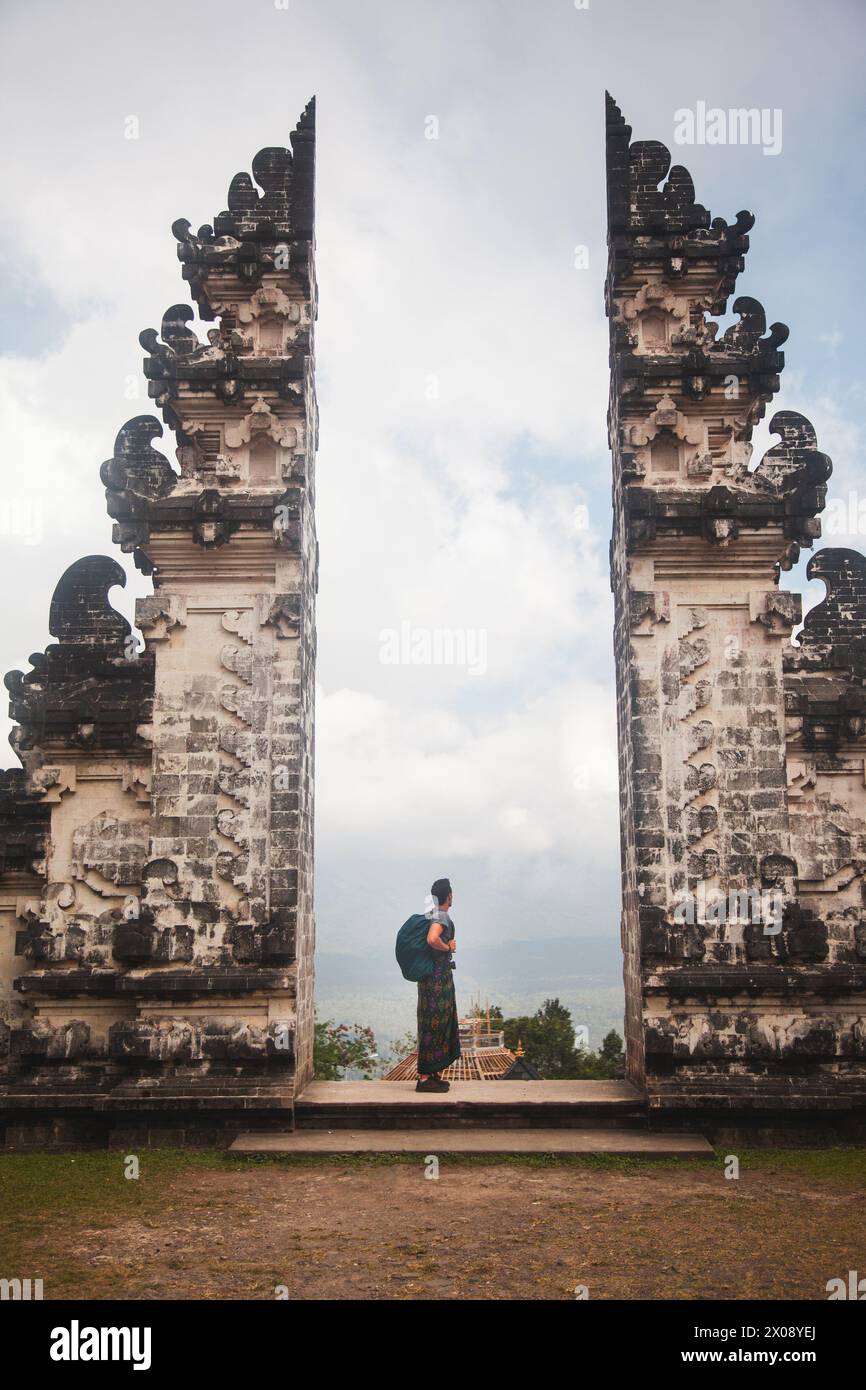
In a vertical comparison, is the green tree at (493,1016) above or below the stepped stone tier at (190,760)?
below

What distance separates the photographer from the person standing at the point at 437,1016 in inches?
440

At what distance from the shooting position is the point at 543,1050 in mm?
21438

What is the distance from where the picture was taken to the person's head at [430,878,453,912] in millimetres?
11516

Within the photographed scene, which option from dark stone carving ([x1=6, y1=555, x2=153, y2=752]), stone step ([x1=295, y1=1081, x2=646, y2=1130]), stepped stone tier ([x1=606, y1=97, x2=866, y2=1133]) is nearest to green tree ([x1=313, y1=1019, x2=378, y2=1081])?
stone step ([x1=295, y1=1081, x2=646, y2=1130])

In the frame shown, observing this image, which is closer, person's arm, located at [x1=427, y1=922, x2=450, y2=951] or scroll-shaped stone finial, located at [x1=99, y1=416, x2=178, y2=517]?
person's arm, located at [x1=427, y1=922, x2=450, y2=951]

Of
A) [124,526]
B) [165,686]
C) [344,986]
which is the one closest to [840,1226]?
[165,686]

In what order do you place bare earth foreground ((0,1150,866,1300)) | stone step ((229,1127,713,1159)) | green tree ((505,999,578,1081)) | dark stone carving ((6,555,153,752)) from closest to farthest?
bare earth foreground ((0,1150,866,1300)) < stone step ((229,1127,713,1159)) < dark stone carving ((6,555,153,752)) < green tree ((505,999,578,1081))

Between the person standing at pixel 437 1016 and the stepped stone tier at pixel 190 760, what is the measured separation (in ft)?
4.27

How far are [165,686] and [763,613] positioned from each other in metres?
6.59

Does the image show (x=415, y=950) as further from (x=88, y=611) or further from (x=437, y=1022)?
(x=88, y=611)

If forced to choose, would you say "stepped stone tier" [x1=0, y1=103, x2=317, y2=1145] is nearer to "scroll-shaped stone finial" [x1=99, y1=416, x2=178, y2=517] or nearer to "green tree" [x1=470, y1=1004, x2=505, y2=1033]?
"scroll-shaped stone finial" [x1=99, y1=416, x2=178, y2=517]

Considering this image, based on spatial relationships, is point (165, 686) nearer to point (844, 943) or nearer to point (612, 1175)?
point (612, 1175)

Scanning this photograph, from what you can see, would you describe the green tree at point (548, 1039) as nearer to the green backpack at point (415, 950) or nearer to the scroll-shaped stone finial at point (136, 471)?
the green backpack at point (415, 950)

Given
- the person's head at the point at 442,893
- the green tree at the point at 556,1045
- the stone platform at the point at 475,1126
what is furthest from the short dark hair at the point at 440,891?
the green tree at the point at 556,1045
